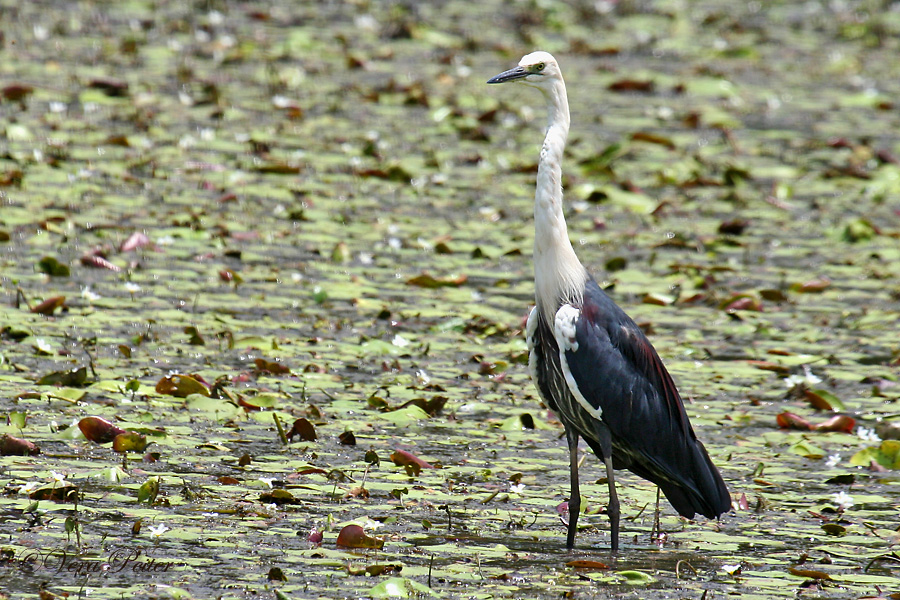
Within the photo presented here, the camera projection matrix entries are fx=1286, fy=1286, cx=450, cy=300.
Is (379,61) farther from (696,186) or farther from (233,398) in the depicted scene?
(233,398)

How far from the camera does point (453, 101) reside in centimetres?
1193

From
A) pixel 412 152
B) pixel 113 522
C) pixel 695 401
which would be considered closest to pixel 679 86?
pixel 412 152

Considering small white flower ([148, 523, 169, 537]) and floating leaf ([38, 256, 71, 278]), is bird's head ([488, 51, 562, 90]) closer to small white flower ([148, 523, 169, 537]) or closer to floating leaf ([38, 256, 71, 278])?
small white flower ([148, 523, 169, 537])

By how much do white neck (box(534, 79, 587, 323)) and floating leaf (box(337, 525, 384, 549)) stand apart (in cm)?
129

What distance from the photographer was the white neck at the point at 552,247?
547 cm

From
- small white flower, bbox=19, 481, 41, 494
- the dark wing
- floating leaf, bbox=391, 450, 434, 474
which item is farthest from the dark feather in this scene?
small white flower, bbox=19, 481, 41, 494

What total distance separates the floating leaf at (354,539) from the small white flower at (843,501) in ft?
7.29

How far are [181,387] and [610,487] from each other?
7.04ft

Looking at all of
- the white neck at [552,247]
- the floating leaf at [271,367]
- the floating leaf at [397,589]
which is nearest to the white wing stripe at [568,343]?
the white neck at [552,247]

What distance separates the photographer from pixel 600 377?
532cm

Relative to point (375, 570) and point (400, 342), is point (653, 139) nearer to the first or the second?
point (400, 342)

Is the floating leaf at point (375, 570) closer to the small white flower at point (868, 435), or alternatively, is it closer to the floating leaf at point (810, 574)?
the floating leaf at point (810, 574)

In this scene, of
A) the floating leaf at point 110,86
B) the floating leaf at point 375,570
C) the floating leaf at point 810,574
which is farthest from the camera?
the floating leaf at point 110,86

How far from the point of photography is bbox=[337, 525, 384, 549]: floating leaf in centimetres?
471
